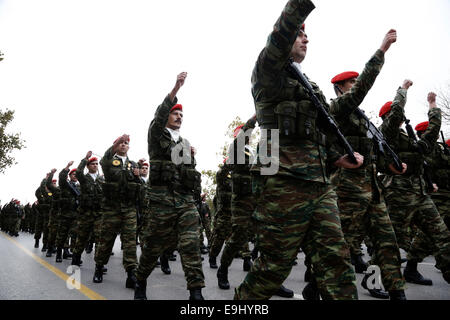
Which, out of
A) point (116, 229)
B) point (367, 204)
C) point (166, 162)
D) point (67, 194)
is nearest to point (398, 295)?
point (367, 204)

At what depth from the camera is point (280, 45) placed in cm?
205

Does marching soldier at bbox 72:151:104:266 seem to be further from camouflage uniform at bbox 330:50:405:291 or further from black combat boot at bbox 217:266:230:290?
camouflage uniform at bbox 330:50:405:291

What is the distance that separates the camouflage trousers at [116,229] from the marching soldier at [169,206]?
4.19ft

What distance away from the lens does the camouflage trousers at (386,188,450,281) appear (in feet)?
13.8

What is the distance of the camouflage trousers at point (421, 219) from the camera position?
4.21 m

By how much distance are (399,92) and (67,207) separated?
809 cm

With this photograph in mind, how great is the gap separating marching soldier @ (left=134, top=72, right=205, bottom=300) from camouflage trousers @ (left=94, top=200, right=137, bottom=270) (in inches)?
50.3

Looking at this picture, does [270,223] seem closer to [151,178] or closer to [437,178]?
[151,178]

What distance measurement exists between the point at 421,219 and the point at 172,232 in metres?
3.39

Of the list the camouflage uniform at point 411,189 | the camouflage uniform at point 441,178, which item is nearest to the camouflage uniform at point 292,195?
the camouflage uniform at point 411,189

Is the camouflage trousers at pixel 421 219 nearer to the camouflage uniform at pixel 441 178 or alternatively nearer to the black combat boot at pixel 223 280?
the camouflage uniform at pixel 441 178

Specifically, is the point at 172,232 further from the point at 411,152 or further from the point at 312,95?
the point at 411,152

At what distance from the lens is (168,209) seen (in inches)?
157

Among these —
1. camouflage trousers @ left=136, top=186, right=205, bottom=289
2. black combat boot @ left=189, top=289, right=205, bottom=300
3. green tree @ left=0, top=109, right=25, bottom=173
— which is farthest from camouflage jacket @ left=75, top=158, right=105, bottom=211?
green tree @ left=0, top=109, right=25, bottom=173
